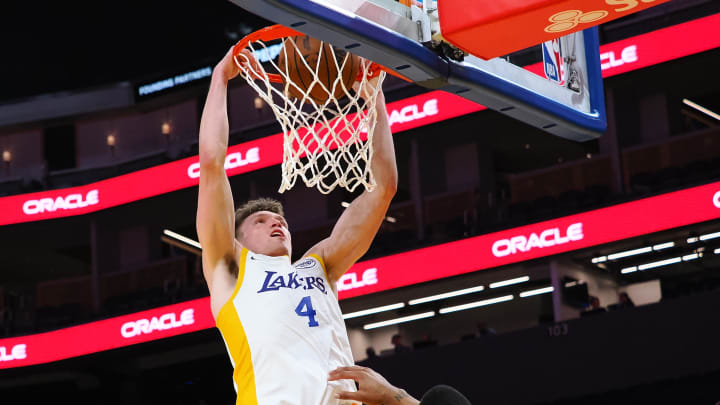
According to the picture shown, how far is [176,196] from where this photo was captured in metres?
15.8

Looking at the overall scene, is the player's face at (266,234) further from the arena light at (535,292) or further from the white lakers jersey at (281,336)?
the arena light at (535,292)

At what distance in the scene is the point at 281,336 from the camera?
3180mm

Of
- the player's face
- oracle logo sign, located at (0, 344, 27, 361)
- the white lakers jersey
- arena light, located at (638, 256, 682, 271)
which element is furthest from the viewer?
oracle logo sign, located at (0, 344, 27, 361)

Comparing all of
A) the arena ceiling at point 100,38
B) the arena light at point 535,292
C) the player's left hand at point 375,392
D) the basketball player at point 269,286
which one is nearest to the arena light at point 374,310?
the arena light at point 535,292

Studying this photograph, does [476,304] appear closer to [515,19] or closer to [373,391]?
[515,19]

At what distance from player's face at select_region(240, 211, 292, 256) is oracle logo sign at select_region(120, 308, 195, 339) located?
1079cm

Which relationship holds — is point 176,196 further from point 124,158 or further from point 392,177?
point 392,177

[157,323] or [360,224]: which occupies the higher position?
[157,323]

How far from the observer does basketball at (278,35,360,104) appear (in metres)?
3.79

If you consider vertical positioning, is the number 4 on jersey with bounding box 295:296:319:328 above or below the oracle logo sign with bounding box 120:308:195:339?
below

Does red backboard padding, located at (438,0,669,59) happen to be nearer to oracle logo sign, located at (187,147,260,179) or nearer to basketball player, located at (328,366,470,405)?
basketball player, located at (328,366,470,405)

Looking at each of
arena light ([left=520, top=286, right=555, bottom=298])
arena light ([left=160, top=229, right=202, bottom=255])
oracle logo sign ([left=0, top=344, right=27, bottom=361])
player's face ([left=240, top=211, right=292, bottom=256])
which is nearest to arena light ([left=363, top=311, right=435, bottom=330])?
arena light ([left=520, top=286, right=555, bottom=298])

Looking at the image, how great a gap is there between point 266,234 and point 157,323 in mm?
11295

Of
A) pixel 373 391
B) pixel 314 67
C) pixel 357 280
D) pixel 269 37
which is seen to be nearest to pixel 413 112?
pixel 357 280
